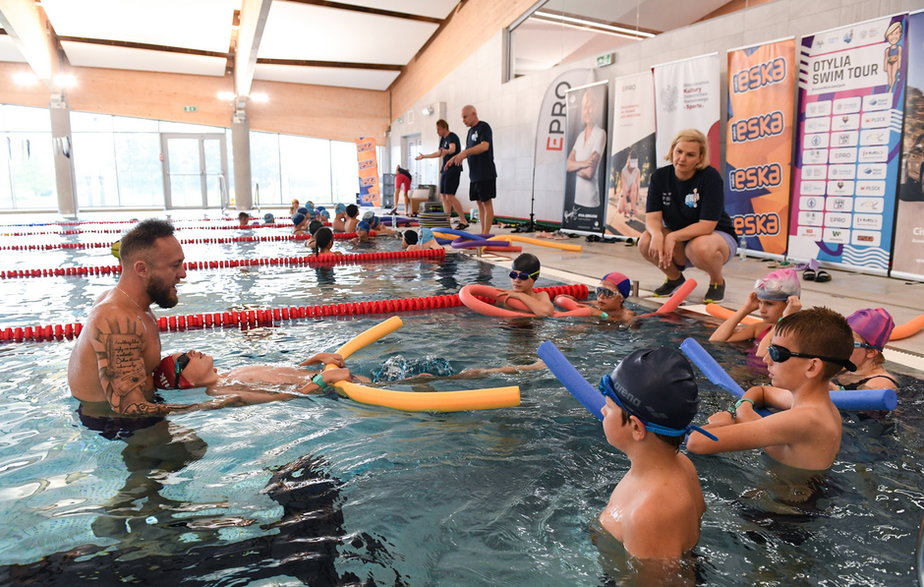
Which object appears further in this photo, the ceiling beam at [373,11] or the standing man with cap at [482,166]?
the ceiling beam at [373,11]

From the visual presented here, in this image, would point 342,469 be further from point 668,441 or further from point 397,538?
point 668,441

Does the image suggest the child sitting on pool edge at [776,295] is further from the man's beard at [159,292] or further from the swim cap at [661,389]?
the man's beard at [159,292]

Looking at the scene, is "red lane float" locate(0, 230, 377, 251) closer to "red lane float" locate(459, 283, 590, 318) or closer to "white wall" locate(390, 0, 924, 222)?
"white wall" locate(390, 0, 924, 222)

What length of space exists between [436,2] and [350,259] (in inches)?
467

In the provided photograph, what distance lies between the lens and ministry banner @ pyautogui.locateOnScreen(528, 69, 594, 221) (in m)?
12.9

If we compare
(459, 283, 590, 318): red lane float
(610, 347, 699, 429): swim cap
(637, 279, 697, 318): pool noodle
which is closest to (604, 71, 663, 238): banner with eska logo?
(637, 279, 697, 318): pool noodle

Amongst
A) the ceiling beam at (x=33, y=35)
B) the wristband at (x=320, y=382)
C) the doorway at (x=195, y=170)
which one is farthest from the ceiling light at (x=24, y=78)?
the wristband at (x=320, y=382)

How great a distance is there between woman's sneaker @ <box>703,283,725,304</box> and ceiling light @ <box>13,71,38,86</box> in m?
24.8

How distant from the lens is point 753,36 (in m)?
8.48

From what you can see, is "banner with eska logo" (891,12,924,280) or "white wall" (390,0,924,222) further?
"white wall" (390,0,924,222)

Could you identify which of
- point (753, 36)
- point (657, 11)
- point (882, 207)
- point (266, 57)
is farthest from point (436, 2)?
point (882, 207)

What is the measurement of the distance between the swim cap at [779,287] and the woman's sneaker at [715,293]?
1.92 metres

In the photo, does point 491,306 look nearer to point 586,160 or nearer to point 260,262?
point 260,262

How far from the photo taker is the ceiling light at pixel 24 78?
22.4 metres
